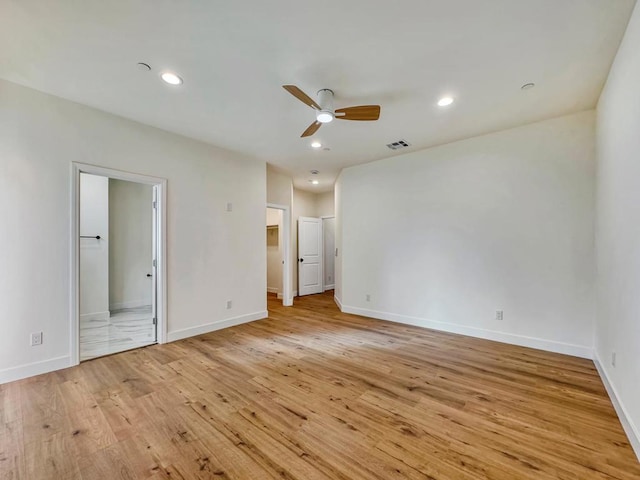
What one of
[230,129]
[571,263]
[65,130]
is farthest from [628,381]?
[65,130]

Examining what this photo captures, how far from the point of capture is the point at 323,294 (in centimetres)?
733

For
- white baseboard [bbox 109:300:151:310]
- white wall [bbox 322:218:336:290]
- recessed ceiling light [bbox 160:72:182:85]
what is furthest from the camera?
white wall [bbox 322:218:336:290]

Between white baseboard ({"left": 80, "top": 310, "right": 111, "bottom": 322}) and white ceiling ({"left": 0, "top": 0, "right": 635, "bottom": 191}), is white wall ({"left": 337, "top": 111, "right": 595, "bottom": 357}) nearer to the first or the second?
white ceiling ({"left": 0, "top": 0, "right": 635, "bottom": 191})

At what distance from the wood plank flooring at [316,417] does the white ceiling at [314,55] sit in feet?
9.48

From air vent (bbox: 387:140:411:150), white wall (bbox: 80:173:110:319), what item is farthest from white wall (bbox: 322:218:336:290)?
white wall (bbox: 80:173:110:319)

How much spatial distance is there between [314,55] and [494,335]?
13.2 ft

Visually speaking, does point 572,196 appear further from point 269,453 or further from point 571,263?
point 269,453

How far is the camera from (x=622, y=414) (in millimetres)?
2000

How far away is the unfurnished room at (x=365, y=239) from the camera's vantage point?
5.87ft

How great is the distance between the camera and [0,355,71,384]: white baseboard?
257 centimetres

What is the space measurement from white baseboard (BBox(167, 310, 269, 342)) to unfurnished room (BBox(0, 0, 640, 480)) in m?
0.03

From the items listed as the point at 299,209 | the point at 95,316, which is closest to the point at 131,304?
the point at 95,316

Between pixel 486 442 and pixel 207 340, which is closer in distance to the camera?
pixel 486 442

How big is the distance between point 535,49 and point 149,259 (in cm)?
676
